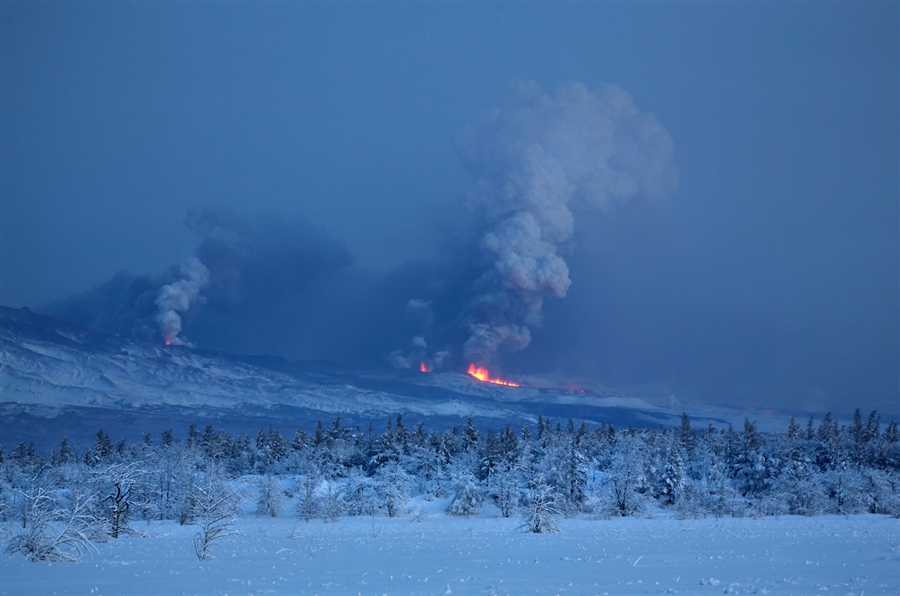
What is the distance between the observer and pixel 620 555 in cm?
2823

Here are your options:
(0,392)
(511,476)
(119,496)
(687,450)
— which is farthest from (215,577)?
(0,392)

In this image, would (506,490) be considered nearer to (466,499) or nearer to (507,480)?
(507,480)

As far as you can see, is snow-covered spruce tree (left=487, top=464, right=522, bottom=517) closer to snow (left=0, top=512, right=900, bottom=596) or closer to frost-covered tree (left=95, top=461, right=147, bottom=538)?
snow (left=0, top=512, right=900, bottom=596)

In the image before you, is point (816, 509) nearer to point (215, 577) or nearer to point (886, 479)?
point (886, 479)

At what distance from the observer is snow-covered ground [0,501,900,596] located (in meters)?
19.5

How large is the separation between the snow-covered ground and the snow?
0.19 ft

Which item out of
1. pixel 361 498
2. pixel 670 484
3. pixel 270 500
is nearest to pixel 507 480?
pixel 361 498

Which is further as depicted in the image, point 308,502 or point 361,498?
point 361,498

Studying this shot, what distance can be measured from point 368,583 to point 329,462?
217ft

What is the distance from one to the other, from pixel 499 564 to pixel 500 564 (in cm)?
4

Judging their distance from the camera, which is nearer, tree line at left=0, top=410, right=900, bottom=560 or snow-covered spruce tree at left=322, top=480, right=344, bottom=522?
tree line at left=0, top=410, right=900, bottom=560

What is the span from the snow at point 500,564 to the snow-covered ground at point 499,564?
59 millimetres

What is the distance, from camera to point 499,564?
2566 cm

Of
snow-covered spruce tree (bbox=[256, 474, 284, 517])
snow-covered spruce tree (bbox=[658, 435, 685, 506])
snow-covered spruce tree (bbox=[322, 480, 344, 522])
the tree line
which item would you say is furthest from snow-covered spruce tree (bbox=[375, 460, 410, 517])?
snow-covered spruce tree (bbox=[658, 435, 685, 506])
